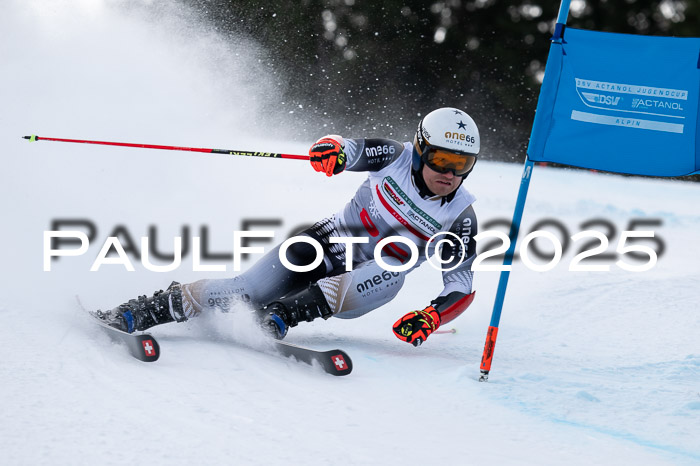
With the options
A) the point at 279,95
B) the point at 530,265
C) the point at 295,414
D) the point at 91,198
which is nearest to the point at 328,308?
the point at 295,414

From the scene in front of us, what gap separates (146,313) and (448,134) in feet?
5.55

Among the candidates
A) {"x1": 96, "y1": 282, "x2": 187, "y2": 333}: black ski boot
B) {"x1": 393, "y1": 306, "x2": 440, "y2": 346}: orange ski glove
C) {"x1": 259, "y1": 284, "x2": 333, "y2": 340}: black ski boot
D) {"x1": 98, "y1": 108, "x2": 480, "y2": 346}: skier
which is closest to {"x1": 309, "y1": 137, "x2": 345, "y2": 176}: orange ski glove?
{"x1": 98, "y1": 108, "x2": 480, "y2": 346}: skier

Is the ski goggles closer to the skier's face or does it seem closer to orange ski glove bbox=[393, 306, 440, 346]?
the skier's face

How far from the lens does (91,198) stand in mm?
6801

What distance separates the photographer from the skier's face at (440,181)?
150 inches

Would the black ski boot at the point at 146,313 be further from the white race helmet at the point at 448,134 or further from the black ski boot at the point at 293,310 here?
the white race helmet at the point at 448,134

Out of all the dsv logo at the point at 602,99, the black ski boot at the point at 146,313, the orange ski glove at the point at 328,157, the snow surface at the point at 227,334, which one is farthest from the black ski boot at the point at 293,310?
the dsv logo at the point at 602,99

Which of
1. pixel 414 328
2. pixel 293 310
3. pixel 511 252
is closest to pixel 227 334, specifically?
pixel 293 310

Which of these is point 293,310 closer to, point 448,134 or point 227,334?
point 227,334

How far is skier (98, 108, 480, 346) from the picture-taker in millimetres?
3746

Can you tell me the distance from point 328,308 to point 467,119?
1165 mm

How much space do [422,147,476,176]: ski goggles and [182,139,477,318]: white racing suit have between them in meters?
0.15

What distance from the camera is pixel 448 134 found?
3.74m

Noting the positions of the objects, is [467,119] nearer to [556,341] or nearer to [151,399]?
[556,341]
